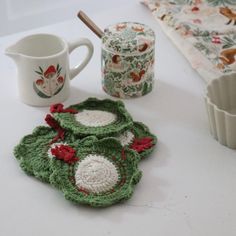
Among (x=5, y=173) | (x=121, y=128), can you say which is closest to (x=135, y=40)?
(x=121, y=128)

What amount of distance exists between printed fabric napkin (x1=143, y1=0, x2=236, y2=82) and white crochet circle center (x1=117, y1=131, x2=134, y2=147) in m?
0.21

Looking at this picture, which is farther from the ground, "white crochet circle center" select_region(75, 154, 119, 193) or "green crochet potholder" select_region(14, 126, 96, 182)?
"green crochet potholder" select_region(14, 126, 96, 182)

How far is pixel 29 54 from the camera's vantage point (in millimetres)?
801

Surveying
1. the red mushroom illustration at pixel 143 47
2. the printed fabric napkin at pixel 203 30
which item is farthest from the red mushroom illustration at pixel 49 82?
the printed fabric napkin at pixel 203 30

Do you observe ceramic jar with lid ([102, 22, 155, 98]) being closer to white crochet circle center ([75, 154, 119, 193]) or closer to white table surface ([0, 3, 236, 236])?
white table surface ([0, 3, 236, 236])

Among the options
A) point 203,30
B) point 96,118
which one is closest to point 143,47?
point 96,118

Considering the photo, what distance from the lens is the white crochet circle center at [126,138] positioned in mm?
687

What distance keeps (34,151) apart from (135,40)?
22cm

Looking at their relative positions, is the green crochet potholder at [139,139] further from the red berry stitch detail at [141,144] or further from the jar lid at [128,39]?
the jar lid at [128,39]

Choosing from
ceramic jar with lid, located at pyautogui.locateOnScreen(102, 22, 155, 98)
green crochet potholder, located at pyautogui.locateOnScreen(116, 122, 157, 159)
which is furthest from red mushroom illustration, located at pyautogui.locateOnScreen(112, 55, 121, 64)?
→ green crochet potholder, located at pyautogui.locateOnScreen(116, 122, 157, 159)

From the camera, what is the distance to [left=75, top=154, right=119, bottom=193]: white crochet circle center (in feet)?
2.03

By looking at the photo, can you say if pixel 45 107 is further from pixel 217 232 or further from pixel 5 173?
pixel 217 232

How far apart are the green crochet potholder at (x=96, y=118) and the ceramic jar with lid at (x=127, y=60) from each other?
0.05 metres

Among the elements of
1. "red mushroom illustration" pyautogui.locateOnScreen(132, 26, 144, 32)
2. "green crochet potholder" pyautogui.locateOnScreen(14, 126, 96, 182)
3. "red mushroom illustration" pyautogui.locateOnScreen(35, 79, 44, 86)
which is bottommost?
"green crochet potholder" pyautogui.locateOnScreen(14, 126, 96, 182)
